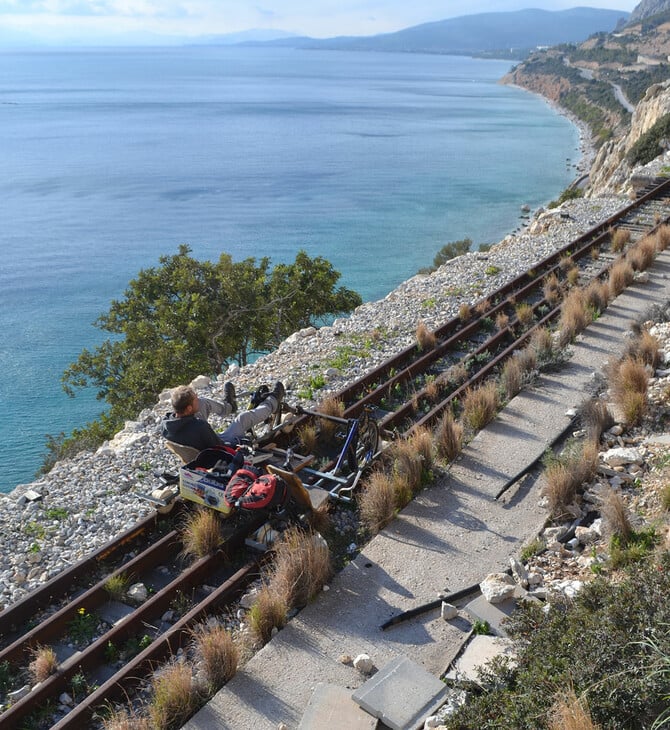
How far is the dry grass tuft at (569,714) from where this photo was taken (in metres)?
4.00

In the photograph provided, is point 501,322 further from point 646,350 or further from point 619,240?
point 619,240

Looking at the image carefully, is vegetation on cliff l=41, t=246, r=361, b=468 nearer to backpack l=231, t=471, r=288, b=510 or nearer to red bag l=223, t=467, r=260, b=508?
red bag l=223, t=467, r=260, b=508

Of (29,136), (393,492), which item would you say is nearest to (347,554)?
(393,492)

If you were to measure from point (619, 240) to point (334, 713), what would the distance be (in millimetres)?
15632

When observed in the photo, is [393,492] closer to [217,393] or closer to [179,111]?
[217,393]

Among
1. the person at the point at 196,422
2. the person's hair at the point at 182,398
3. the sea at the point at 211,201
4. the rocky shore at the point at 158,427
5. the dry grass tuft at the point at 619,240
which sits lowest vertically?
the sea at the point at 211,201

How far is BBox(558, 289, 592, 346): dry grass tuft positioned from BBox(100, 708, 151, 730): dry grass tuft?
30.6 ft

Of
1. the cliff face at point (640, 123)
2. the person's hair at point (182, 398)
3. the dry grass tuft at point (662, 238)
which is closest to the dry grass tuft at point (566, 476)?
the person's hair at point (182, 398)

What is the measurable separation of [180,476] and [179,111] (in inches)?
6326

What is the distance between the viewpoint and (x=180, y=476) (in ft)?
23.7

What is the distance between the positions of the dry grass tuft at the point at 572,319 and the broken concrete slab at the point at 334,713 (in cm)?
841

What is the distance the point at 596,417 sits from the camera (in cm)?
905

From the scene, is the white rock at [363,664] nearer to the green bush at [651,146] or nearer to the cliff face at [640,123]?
the green bush at [651,146]

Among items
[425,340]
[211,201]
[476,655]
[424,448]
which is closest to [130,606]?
[476,655]
